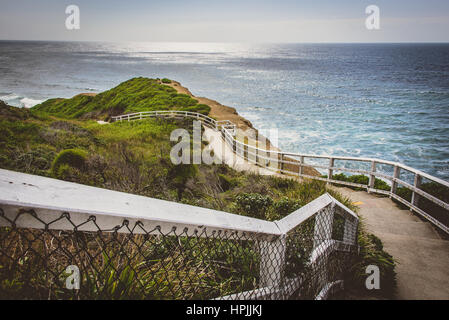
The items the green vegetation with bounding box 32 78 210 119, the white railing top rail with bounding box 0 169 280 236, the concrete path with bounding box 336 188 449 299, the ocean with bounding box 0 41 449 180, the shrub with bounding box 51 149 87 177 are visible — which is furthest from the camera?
the green vegetation with bounding box 32 78 210 119

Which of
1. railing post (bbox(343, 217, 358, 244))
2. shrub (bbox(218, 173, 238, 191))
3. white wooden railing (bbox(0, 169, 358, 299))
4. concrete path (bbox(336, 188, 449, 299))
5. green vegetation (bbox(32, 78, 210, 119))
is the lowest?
concrete path (bbox(336, 188, 449, 299))

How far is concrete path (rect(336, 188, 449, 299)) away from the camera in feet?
13.8

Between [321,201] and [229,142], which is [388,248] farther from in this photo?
[229,142]

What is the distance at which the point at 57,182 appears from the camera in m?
1.18

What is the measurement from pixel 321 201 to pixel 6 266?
2.50 m

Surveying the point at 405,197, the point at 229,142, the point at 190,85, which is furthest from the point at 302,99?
the point at 405,197

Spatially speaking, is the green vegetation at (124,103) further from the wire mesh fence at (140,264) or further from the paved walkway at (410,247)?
the wire mesh fence at (140,264)

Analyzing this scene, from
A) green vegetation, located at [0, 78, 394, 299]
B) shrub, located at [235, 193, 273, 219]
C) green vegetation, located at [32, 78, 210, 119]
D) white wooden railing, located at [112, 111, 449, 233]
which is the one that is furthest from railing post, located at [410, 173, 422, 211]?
green vegetation, located at [32, 78, 210, 119]

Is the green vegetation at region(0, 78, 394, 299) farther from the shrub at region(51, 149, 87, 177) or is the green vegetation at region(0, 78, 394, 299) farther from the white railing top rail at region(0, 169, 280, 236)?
the white railing top rail at region(0, 169, 280, 236)

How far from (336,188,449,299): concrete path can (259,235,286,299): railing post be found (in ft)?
8.73

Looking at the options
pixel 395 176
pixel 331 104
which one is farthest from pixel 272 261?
pixel 331 104

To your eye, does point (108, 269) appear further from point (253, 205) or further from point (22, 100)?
point (22, 100)

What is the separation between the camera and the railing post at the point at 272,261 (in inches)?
85.7

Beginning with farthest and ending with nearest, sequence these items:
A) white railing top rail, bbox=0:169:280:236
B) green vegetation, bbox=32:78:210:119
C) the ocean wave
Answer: the ocean wave, green vegetation, bbox=32:78:210:119, white railing top rail, bbox=0:169:280:236
